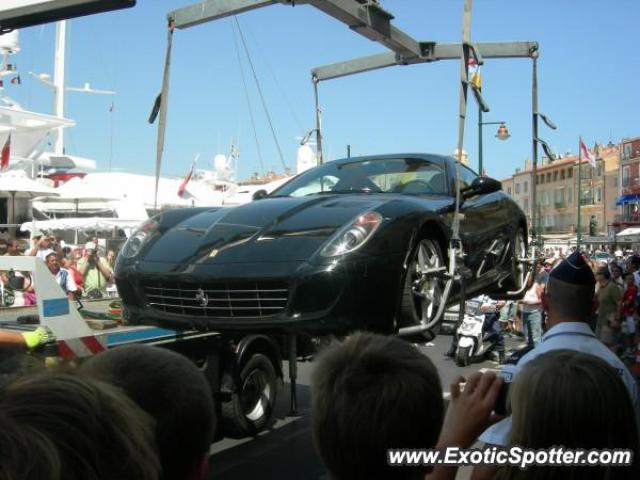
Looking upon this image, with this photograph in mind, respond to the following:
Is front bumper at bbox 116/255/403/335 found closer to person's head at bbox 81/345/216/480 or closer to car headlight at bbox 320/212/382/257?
car headlight at bbox 320/212/382/257

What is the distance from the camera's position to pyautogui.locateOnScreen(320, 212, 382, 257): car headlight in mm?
3715

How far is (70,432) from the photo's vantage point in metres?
0.89

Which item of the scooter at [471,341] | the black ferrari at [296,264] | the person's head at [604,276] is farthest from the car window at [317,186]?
the person's head at [604,276]

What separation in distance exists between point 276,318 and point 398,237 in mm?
861

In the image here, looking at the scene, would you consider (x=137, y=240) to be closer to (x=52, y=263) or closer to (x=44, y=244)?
(x=52, y=263)

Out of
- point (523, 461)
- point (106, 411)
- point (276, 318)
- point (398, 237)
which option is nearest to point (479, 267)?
point (398, 237)

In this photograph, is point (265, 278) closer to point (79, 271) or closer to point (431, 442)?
point (431, 442)

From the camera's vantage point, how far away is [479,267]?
525cm

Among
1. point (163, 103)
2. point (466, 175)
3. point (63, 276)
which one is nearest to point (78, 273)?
point (63, 276)

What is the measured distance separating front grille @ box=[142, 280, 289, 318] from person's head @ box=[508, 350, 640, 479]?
7.82 ft

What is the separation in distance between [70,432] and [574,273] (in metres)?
2.37

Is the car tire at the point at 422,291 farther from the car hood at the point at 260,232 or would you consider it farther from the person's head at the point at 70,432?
the person's head at the point at 70,432

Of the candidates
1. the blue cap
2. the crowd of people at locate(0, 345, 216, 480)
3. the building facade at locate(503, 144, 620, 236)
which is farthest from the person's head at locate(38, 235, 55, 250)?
the building facade at locate(503, 144, 620, 236)

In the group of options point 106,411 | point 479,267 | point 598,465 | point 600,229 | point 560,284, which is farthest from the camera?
point 600,229
